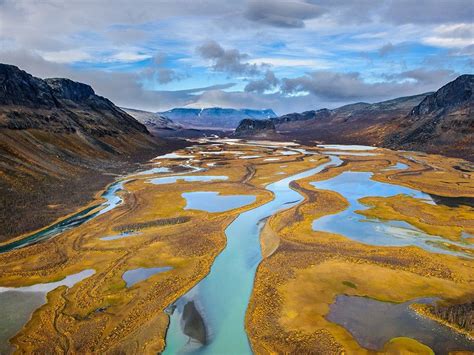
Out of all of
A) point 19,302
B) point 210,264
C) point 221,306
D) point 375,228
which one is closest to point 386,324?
point 221,306

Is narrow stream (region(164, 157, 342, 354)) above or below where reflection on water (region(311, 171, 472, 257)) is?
below

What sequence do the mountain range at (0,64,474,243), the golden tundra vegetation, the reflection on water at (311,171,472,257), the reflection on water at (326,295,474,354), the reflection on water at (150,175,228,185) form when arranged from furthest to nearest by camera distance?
the reflection on water at (150,175,228,185) < the mountain range at (0,64,474,243) < the reflection on water at (311,171,472,257) < the golden tundra vegetation < the reflection on water at (326,295,474,354)

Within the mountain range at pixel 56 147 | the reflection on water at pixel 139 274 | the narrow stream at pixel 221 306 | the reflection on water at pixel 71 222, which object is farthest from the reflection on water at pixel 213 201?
the reflection on water at pixel 139 274

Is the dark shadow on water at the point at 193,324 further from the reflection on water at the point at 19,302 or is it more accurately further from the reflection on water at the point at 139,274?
the reflection on water at the point at 19,302

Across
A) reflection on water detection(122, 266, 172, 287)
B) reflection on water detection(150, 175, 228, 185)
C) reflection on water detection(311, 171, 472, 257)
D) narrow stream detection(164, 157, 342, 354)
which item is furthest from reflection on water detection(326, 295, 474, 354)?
reflection on water detection(150, 175, 228, 185)

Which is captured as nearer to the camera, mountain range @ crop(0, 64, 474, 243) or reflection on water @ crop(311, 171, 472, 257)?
reflection on water @ crop(311, 171, 472, 257)

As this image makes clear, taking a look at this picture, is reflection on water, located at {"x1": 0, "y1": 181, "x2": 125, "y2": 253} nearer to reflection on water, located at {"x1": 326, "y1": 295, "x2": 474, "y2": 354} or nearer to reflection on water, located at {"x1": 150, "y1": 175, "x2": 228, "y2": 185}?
reflection on water, located at {"x1": 150, "y1": 175, "x2": 228, "y2": 185}
